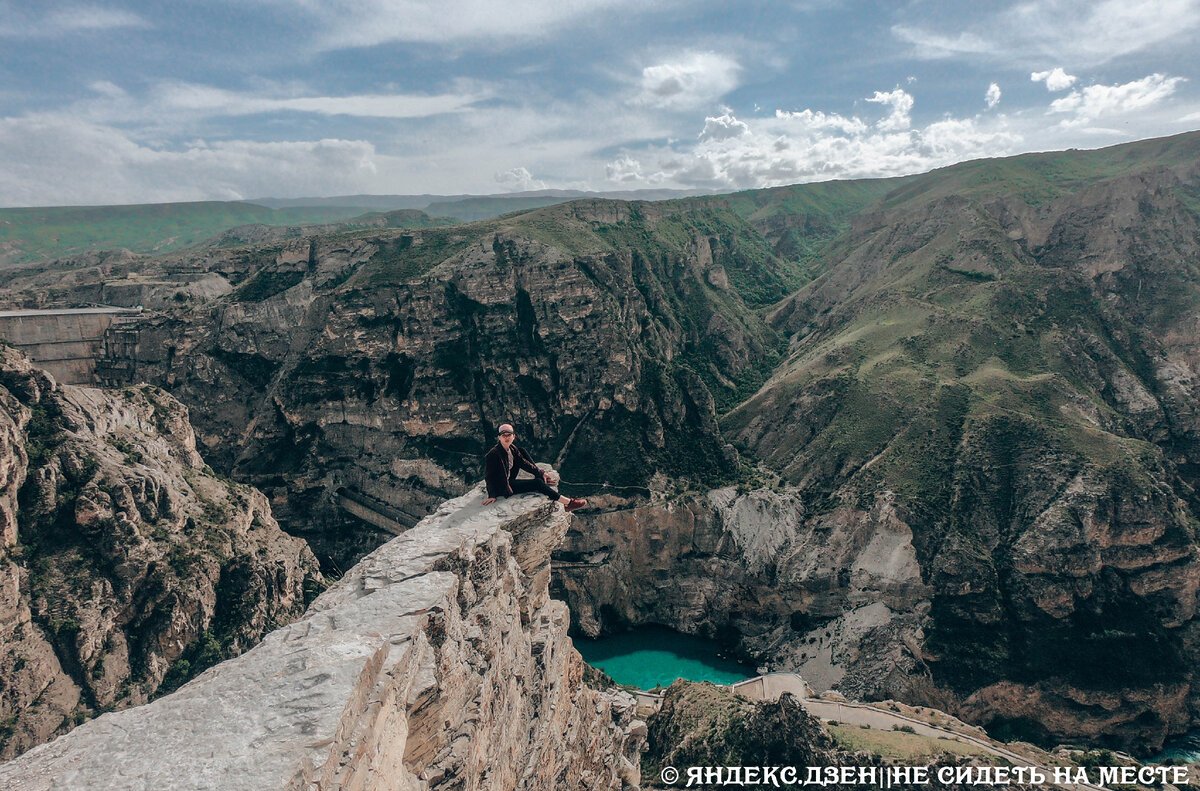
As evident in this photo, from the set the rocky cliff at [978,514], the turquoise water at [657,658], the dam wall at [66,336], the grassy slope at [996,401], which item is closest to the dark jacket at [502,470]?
the turquoise water at [657,658]

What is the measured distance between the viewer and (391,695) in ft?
35.7

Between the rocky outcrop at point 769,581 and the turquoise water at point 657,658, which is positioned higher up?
the rocky outcrop at point 769,581

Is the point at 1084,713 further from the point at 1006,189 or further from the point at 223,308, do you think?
the point at 1006,189

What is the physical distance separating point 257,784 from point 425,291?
95.0 m

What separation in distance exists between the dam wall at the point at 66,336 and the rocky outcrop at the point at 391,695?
99.3 meters

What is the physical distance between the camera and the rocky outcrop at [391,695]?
8945 mm

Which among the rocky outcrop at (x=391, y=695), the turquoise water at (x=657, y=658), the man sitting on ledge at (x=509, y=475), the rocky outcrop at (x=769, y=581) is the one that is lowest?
the turquoise water at (x=657, y=658)

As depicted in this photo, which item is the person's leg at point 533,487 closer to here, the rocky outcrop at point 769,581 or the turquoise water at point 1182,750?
the rocky outcrop at point 769,581

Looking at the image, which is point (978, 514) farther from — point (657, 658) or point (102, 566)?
point (102, 566)

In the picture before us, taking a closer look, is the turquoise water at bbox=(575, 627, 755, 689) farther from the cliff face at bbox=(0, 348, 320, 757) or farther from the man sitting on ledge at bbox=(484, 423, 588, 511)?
the man sitting on ledge at bbox=(484, 423, 588, 511)

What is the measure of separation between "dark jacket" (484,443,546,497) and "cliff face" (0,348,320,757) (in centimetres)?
4044

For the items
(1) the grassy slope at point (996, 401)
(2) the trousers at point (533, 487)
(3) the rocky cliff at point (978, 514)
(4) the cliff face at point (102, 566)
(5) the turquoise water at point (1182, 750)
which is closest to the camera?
(2) the trousers at point (533, 487)

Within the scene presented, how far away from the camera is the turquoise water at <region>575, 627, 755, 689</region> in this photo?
234ft

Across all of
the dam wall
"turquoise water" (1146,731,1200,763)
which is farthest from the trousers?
the dam wall
